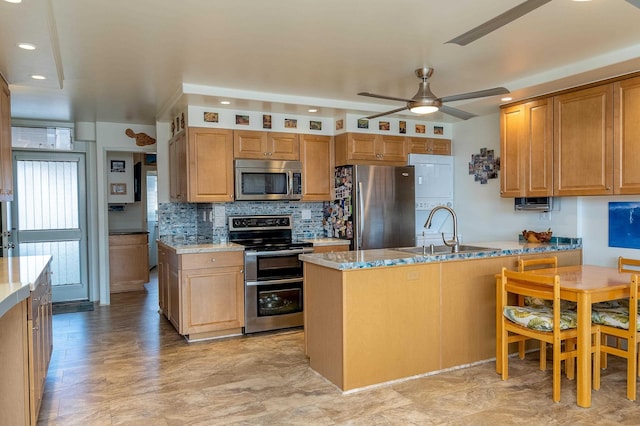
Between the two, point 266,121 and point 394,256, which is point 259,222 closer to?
point 266,121

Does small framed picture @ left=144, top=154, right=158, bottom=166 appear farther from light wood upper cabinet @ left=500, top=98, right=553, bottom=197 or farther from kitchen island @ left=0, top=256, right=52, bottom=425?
light wood upper cabinet @ left=500, top=98, right=553, bottom=197

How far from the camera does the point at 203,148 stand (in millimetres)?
4641

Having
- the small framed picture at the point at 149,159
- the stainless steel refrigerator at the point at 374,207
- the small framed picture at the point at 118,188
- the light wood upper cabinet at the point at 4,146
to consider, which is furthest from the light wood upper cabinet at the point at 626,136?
the small framed picture at the point at 149,159

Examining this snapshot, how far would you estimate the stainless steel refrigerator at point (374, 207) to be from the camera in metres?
5.04

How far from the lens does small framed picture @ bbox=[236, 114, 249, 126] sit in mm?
4812

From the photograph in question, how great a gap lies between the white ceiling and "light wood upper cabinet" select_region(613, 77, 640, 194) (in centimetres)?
16

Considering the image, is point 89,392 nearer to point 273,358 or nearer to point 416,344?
point 273,358

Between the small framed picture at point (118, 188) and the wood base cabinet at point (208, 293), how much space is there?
3.52 metres

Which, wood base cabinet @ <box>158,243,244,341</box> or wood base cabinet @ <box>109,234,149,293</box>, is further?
wood base cabinet @ <box>109,234,149,293</box>

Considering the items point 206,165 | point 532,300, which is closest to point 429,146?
point 532,300

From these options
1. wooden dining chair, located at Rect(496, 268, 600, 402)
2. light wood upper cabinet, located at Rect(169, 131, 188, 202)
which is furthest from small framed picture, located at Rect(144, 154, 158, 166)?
wooden dining chair, located at Rect(496, 268, 600, 402)

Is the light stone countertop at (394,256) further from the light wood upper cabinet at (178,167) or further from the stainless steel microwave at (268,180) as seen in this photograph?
the light wood upper cabinet at (178,167)

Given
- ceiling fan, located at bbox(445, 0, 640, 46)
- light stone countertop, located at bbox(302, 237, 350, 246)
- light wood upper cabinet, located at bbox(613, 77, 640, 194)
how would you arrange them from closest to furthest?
ceiling fan, located at bbox(445, 0, 640, 46), light wood upper cabinet, located at bbox(613, 77, 640, 194), light stone countertop, located at bbox(302, 237, 350, 246)

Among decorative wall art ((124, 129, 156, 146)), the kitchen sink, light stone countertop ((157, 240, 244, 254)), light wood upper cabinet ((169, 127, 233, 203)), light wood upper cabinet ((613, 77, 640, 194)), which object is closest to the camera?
light wood upper cabinet ((613, 77, 640, 194))
